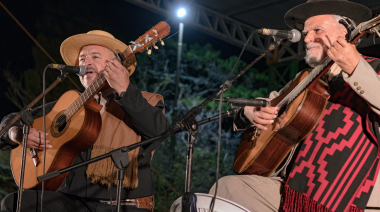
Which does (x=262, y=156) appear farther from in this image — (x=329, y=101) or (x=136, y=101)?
(x=136, y=101)

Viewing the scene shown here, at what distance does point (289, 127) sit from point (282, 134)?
0.32 ft

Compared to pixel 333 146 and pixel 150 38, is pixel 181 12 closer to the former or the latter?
pixel 150 38

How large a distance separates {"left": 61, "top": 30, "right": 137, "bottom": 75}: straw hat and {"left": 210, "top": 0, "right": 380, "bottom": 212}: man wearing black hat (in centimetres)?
129

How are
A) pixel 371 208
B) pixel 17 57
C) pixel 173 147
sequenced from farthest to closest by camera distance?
pixel 173 147, pixel 17 57, pixel 371 208

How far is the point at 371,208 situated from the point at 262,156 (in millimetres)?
730

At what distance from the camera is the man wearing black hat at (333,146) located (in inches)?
75.6

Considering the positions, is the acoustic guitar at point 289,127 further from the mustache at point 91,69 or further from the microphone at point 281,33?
the mustache at point 91,69

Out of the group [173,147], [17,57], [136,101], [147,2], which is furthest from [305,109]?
[173,147]

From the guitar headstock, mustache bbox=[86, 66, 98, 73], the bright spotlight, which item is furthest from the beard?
the bright spotlight

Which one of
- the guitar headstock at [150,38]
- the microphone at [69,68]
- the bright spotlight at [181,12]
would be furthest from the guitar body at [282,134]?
the bright spotlight at [181,12]

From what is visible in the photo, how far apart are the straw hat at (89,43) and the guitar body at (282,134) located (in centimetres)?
121

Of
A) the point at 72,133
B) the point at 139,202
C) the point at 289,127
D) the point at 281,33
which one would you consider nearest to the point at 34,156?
the point at 72,133

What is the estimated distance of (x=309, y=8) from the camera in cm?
270

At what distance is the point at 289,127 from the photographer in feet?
7.52
